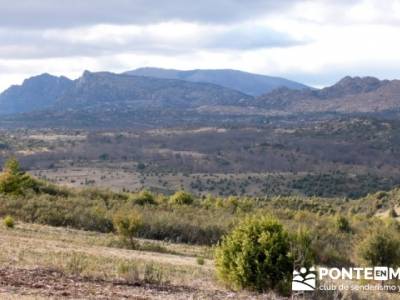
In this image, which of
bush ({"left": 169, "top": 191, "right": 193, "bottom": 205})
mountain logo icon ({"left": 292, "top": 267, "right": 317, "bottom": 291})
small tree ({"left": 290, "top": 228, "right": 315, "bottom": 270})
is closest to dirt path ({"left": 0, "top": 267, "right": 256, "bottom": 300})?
mountain logo icon ({"left": 292, "top": 267, "right": 317, "bottom": 291})

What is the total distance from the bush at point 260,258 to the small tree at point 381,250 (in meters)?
8.62

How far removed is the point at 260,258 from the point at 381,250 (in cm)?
935

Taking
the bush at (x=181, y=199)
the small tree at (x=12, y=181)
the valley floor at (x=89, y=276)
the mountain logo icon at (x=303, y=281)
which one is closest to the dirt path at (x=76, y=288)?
the valley floor at (x=89, y=276)

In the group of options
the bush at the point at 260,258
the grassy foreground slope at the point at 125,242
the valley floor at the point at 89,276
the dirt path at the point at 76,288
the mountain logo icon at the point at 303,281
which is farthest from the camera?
the bush at the point at 260,258

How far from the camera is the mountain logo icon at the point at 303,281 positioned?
49.0ft

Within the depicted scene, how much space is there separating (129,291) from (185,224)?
1993 centimetres

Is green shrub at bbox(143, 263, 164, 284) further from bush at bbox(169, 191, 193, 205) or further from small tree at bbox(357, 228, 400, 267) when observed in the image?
bush at bbox(169, 191, 193, 205)

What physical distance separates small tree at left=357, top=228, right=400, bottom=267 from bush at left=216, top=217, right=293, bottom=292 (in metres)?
8.62

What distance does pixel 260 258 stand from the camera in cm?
1529

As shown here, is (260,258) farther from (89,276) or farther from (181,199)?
(181,199)

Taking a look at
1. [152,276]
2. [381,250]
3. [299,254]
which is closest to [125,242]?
[381,250]

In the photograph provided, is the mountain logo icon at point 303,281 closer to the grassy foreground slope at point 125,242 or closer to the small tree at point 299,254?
the small tree at point 299,254

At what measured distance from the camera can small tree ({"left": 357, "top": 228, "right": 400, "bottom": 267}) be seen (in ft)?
75.9

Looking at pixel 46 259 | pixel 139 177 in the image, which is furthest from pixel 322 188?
pixel 46 259
